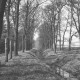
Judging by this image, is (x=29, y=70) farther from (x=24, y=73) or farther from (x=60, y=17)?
(x=60, y=17)

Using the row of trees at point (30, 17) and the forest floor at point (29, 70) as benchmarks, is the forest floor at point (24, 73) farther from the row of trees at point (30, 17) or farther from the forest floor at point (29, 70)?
the row of trees at point (30, 17)

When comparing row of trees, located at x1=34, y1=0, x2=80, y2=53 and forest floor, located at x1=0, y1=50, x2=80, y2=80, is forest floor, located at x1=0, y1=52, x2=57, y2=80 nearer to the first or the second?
forest floor, located at x1=0, y1=50, x2=80, y2=80

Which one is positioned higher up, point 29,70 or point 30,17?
point 30,17

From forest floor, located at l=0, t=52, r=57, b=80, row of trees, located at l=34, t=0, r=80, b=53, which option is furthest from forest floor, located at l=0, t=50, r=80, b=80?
row of trees, located at l=34, t=0, r=80, b=53

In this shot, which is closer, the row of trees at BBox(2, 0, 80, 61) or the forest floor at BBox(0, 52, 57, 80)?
the forest floor at BBox(0, 52, 57, 80)

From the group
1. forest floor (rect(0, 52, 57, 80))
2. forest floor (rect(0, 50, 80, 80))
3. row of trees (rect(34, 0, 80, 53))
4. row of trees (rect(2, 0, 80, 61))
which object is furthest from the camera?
row of trees (rect(34, 0, 80, 53))

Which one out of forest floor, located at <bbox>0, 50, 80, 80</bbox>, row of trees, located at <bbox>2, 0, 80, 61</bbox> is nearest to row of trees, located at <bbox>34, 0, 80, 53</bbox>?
row of trees, located at <bbox>2, 0, 80, 61</bbox>

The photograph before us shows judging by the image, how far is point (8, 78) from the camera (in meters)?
8.21

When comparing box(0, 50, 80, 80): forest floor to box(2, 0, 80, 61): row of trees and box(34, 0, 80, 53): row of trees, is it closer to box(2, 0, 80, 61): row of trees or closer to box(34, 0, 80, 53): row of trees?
box(2, 0, 80, 61): row of trees

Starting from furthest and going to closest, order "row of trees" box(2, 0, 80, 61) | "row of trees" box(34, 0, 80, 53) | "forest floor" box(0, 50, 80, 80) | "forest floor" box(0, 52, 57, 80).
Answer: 1. "row of trees" box(34, 0, 80, 53)
2. "row of trees" box(2, 0, 80, 61)
3. "forest floor" box(0, 50, 80, 80)
4. "forest floor" box(0, 52, 57, 80)

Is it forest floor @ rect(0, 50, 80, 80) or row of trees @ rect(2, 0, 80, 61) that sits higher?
row of trees @ rect(2, 0, 80, 61)

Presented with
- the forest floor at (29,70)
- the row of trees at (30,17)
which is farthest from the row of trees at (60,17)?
the forest floor at (29,70)

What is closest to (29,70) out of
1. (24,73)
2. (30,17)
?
(24,73)

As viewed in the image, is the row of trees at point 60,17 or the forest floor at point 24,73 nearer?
the forest floor at point 24,73
